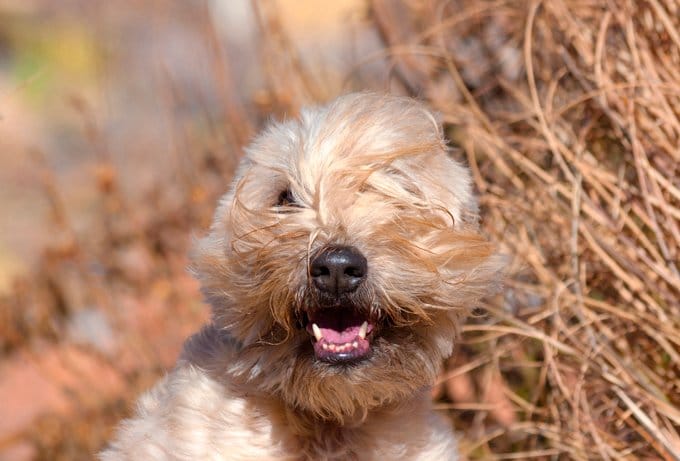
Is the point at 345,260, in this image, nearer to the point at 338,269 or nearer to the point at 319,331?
the point at 338,269

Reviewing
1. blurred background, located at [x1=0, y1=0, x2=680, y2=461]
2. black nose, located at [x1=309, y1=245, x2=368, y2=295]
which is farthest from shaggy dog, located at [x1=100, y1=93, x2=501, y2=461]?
blurred background, located at [x1=0, y1=0, x2=680, y2=461]

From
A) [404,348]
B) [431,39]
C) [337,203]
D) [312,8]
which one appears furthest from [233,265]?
[312,8]

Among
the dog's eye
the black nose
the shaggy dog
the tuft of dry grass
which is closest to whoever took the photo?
the black nose

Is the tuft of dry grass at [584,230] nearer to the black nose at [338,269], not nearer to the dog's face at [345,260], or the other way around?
the dog's face at [345,260]

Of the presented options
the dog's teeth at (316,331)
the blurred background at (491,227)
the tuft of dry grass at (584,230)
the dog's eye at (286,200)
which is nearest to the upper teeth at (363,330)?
the dog's teeth at (316,331)

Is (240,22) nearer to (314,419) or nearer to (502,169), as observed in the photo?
(502,169)

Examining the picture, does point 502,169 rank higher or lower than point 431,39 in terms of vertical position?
lower

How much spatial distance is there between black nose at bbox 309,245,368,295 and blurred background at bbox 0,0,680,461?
664 millimetres

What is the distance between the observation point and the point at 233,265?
2617mm

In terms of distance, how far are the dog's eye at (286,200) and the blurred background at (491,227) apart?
357 millimetres

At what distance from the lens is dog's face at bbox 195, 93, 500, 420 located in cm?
245

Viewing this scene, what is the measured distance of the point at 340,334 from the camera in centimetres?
254

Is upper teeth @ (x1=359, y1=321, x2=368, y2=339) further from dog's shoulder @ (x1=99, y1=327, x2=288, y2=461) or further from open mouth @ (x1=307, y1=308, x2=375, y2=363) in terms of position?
dog's shoulder @ (x1=99, y1=327, x2=288, y2=461)

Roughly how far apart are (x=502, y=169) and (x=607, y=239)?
643 millimetres
